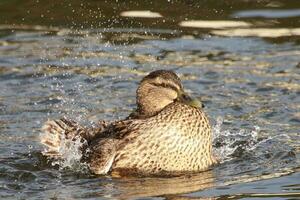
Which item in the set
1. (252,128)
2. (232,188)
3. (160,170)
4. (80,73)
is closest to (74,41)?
(80,73)

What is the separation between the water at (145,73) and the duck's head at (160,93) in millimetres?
802

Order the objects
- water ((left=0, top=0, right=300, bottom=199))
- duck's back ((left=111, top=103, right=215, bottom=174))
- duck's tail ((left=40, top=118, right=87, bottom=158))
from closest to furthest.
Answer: water ((left=0, top=0, right=300, bottom=199)) → duck's back ((left=111, top=103, right=215, bottom=174)) → duck's tail ((left=40, top=118, right=87, bottom=158))

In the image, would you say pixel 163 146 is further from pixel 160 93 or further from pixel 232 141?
pixel 232 141

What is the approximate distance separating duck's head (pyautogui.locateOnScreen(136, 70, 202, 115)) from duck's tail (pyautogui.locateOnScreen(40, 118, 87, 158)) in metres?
0.81

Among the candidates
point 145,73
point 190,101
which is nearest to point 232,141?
point 190,101

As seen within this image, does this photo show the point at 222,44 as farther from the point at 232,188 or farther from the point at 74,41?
the point at 232,188

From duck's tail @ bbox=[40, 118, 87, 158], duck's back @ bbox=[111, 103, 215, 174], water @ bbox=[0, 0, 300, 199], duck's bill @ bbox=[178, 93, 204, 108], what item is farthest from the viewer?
duck's tail @ bbox=[40, 118, 87, 158]

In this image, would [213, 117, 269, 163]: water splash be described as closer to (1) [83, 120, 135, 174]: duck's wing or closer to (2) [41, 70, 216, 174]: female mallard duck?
(2) [41, 70, 216, 174]: female mallard duck

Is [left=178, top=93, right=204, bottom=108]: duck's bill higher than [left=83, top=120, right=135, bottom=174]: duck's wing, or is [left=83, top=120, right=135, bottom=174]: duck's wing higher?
[left=178, top=93, right=204, bottom=108]: duck's bill

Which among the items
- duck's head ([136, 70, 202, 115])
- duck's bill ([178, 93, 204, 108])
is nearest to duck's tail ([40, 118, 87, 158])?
duck's head ([136, 70, 202, 115])

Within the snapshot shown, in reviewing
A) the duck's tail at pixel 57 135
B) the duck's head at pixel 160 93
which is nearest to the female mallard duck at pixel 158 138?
the duck's head at pixel 160 93

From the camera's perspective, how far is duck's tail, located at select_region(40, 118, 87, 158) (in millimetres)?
10734

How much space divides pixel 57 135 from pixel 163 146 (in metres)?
1.44

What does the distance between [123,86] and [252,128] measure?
229 centimetres
